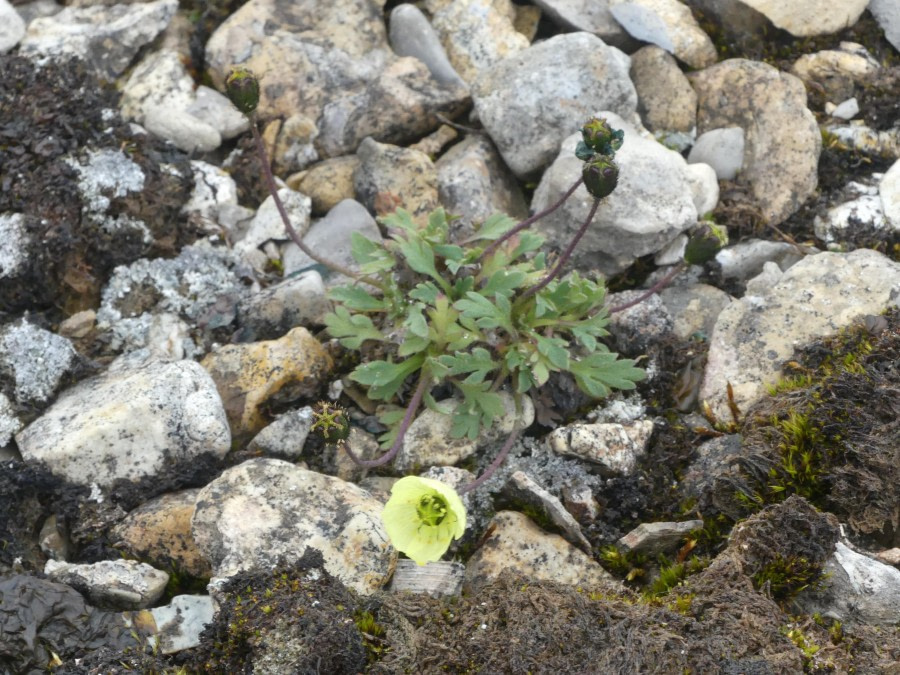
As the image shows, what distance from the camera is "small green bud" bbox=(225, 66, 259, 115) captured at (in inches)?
160

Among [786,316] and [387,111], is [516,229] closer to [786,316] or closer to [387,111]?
[786,316]

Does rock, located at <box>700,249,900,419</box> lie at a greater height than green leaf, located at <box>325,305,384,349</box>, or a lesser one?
lesser

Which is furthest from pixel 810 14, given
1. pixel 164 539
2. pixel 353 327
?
pixel 164 539

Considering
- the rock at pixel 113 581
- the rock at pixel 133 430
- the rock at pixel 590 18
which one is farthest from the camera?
the rock at pixel 590 18

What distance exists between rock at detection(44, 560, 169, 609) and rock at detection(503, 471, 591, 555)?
160cm

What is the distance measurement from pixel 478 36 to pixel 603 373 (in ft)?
9.28

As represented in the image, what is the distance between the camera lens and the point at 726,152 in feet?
18.6

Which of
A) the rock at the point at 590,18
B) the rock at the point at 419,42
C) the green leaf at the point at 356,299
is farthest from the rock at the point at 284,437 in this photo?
the rock at the point at 590,18

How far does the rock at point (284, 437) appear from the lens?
4504 millimetres

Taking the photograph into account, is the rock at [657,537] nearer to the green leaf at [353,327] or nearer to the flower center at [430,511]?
the flower center at [430,511]

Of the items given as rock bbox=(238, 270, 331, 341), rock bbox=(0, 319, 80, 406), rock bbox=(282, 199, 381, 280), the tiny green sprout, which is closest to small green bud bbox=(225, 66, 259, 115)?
rock bbox=(238, 270, 331, 341)

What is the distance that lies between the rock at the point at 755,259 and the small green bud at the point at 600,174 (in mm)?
1662

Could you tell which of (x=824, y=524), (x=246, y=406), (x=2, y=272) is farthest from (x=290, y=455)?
(x=824, y=524)

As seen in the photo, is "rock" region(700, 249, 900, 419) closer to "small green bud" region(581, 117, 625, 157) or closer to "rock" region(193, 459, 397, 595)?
"small green bud" region(581, 117, 625, 157)
